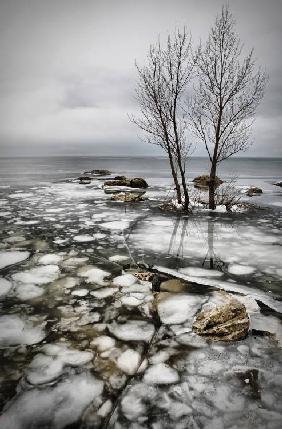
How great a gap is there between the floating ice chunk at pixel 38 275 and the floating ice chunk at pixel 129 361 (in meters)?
1.88

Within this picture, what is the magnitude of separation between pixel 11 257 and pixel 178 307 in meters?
3.11

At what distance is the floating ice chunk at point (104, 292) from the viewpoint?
12.4ft

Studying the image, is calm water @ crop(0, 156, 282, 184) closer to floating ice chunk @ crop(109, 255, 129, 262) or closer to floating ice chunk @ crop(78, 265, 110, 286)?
floating ice chunk @ crop(109, 255, 129, 262)

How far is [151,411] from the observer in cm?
214

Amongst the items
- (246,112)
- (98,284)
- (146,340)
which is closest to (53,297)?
(98,284)

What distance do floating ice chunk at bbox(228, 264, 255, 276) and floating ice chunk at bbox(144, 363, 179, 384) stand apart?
95.9 inches

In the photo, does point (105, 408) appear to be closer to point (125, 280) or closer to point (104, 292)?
point (104, 292)

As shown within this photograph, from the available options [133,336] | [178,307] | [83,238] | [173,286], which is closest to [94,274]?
[173,286]

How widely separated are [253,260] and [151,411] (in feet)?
12.0

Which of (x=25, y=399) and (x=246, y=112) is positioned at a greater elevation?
(x=246, y=112)

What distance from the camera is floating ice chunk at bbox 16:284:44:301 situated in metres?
3.74

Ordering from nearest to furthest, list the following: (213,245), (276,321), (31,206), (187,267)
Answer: (276,321) < (187,267) < (213,245) < (31,206)

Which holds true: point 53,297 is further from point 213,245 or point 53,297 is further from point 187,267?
point 213,245

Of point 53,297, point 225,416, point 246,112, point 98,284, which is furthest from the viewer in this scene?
point 246,112
